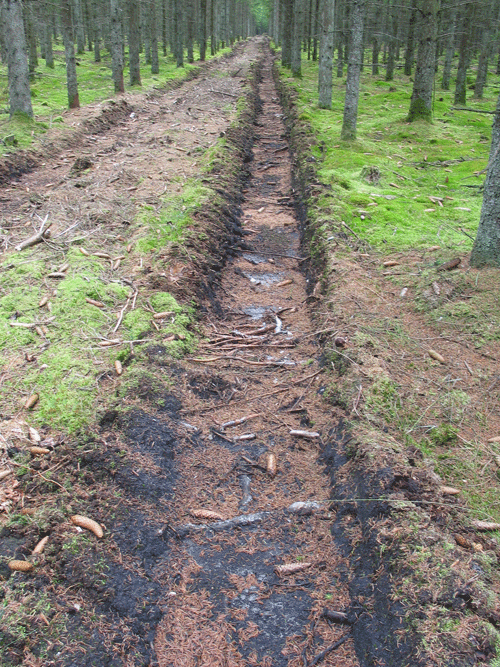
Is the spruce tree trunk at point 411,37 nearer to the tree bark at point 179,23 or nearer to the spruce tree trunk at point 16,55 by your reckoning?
the tree bark at point 179,23

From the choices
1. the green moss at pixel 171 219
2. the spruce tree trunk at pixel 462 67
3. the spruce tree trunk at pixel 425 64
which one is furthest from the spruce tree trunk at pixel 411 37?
the green moss at pixel 171 219

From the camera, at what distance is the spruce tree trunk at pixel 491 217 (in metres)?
5.39

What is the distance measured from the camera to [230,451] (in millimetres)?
4492

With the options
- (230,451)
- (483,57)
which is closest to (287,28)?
(483,57)

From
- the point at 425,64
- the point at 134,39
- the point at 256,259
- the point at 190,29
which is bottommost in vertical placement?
the point at 256,259

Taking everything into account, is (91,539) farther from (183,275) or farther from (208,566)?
(183,275)

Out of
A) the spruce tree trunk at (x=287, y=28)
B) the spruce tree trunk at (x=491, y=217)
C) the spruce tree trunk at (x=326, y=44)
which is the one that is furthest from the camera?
the spruce tree trunk at (x=287, y=28)

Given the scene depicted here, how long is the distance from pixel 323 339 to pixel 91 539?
137 inches

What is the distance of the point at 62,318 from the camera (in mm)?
5262

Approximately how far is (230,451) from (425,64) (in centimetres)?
1341

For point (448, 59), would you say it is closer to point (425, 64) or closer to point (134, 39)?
point (425, 64)

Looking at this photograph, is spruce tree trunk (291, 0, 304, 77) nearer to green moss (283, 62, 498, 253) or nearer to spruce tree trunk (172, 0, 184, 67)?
spruce tree trunk (172, 0, 184, 67)

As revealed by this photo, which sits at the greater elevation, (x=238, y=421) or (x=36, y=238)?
(x=36, y=238)

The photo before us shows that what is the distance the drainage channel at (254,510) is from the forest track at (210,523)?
11 millimetres
